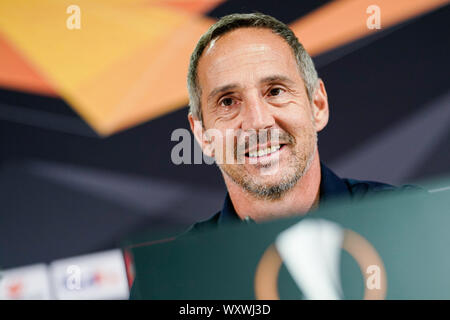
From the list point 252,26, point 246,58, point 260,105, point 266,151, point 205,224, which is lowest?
point 205,224

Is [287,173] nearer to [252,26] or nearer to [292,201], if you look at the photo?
[292,201]

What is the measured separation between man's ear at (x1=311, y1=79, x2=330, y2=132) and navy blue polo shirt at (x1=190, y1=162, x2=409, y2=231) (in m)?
0.13

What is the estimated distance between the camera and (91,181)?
1794mm

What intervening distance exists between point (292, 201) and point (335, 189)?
136 millimetres

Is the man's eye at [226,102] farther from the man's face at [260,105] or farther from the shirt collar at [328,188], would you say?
the shirt collar at [328,188]

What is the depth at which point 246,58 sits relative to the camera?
1.36 meters

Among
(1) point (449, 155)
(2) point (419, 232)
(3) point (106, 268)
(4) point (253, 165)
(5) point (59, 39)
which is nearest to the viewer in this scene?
(2) point (419, 232)

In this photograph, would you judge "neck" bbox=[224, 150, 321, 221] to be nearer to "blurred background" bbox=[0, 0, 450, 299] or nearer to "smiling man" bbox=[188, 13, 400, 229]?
"smiling man" bbox=[188, 13, 400, 229]

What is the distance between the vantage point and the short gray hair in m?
1.40

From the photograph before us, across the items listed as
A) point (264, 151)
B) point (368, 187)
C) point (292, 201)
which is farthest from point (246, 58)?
point (368, 187)

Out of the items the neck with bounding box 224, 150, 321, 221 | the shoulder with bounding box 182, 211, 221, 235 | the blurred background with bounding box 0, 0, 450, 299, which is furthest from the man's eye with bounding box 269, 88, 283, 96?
the shoulder with bounding box 182, 211, 221, 235

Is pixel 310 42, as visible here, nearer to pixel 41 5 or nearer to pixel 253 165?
pixel 253 165
